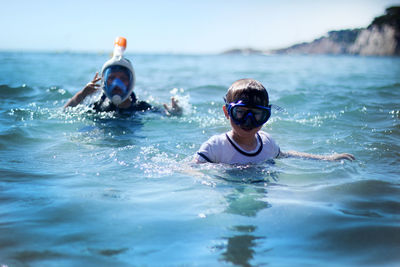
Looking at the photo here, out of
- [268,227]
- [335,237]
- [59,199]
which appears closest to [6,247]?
[59,199]

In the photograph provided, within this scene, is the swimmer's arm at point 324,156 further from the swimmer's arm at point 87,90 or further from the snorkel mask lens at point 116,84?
the swimmer's arm at point 87,90

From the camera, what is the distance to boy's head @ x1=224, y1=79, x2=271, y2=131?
138 inches

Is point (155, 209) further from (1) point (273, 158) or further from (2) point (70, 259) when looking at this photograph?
(1) point (273, 158)

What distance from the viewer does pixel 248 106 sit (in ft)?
11.5

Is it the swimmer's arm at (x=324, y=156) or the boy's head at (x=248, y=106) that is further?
the swimmer's arm at (x=324, y=156)

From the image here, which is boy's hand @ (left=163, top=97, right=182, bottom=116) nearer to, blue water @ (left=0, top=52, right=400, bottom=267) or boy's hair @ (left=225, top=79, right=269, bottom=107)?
blue water @ (left=0, top=52, right=400, bottom=267)

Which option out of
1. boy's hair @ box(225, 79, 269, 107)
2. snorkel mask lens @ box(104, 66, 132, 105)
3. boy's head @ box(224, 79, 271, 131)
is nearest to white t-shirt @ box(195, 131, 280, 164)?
boy's head @ box(224, 79, 271, 131)

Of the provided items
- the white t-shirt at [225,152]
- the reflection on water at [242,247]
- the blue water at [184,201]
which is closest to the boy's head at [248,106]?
the white t-shirt at [225,152]

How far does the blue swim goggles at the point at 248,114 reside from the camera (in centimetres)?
349

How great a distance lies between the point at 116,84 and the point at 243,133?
383cm

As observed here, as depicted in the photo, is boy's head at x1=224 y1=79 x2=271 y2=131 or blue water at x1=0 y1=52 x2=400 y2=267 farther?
boy's head at x1=224 y1=79 x2=271 y2=131

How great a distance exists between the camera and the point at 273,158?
4.04 m

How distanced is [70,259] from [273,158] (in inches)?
92.7

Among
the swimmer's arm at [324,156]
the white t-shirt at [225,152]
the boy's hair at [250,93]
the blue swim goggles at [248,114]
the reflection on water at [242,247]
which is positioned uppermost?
the boy's hair at [250,93]
